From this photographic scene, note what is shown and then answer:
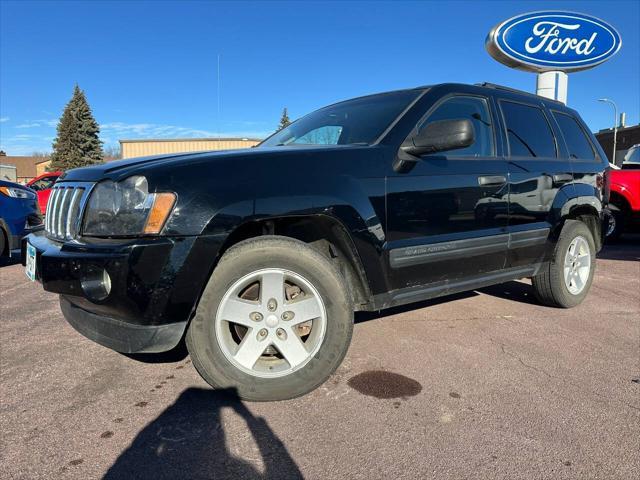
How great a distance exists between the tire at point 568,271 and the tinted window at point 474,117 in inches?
51.4

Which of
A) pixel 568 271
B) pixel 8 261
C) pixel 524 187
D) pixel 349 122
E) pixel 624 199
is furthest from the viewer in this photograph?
pixel 624 199

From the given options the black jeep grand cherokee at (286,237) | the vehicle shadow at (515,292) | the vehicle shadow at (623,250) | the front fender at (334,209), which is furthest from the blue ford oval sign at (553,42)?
the front fender at (334,209)

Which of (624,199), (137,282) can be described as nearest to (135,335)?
A: (137,282)

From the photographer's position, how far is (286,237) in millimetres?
2672

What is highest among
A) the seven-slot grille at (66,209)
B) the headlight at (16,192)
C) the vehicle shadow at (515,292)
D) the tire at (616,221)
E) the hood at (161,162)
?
the hood at (161,162)

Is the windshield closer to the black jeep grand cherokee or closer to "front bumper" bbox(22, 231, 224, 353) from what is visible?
the black jeep grand cherokee

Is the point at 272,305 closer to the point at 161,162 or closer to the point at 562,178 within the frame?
the point at 161,162

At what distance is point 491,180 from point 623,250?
22.6 ft

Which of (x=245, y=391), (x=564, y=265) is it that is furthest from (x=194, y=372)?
(x=564, y=265)

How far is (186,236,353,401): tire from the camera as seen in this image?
8.18ft

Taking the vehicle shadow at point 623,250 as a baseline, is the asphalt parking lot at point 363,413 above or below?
below

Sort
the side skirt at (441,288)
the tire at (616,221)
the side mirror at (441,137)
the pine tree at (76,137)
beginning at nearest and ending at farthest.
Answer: the side mirror at (441,137) → the side skirt at (441,288) → the tire at (616,221) → the pine tree at (76,137)

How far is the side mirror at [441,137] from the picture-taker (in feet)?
9.53

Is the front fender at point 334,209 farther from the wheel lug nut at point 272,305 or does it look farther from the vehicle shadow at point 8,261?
the vehicle shadow at point 8,261
